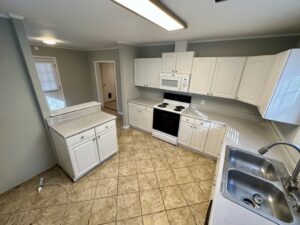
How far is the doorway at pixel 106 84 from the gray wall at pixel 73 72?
1.72 ft

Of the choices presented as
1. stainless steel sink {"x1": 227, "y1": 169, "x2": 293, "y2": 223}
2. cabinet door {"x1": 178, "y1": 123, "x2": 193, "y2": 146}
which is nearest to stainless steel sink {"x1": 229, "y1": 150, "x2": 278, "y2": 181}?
stainless steel sink {"x1": 227, "y1": 169, "x2": 293, "y2": 223}

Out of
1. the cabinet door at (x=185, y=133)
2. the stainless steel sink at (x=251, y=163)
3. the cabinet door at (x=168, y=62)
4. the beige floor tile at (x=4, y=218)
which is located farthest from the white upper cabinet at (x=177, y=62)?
the beige floor tile at (x=4, y=218)

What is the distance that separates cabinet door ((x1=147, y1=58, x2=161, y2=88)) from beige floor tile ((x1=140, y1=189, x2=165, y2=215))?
2450 mm

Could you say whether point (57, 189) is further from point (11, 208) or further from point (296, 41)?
point (296, 41)

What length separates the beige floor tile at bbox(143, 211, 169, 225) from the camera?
5.16 ft

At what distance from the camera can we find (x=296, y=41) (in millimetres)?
1946

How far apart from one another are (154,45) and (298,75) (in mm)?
2963

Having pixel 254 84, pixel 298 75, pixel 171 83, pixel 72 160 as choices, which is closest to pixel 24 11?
pixel 72 160

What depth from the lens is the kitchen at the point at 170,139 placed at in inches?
48.8

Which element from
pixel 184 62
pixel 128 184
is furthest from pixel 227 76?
pixel 128 184

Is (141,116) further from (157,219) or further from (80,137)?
(157,219)

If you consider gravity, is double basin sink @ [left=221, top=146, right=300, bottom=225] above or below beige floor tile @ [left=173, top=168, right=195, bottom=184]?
above

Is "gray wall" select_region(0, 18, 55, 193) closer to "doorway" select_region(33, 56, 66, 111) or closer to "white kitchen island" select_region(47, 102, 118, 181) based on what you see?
"white kitchen island" select_region(47, 102, 118, 181)

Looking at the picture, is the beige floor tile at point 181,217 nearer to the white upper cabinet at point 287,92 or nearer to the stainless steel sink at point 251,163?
the stainless steel sink at point 251,163
